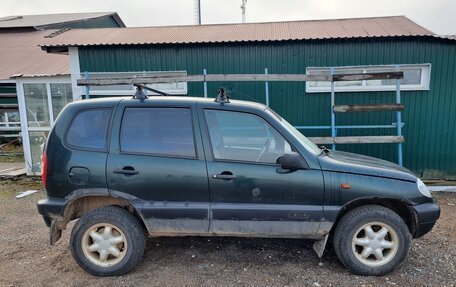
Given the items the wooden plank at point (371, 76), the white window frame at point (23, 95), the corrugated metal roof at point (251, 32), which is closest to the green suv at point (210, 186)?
the wooden plank at point (371, 76)

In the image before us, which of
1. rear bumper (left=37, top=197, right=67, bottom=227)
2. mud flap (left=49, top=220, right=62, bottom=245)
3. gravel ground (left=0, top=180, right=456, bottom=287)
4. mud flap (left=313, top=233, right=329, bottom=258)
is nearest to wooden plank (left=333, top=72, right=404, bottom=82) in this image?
gravel ground (left=0, top=180, right=456, bottom=287)

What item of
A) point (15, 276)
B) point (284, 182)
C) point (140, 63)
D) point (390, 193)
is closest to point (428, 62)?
point (390, 193)

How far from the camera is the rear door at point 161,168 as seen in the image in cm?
327

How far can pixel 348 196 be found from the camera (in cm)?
324

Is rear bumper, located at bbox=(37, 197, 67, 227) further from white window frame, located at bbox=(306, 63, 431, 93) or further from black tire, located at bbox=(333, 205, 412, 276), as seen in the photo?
white window frame, located at bbox=(306, 63, 431, 93)

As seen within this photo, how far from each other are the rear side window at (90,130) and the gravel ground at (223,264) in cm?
141

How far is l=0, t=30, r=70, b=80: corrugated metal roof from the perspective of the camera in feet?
30.6

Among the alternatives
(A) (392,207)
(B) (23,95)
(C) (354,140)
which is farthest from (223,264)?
(B) (23,95)

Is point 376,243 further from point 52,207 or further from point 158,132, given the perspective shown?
point 52,207

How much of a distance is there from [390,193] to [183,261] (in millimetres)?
2384

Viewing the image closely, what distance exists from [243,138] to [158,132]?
2.99 feet

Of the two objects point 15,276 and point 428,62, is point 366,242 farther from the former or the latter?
point 428,62

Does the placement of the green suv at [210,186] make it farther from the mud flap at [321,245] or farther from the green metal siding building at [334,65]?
→ the green metal siding building at [334,65]

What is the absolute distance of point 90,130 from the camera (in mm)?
3400
